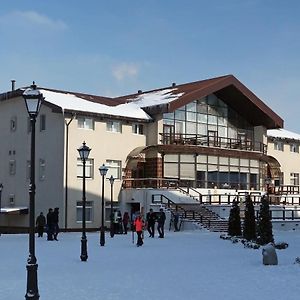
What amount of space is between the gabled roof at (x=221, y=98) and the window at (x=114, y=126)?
2.71 m

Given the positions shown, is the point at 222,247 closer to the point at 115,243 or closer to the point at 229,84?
the point at 115,243

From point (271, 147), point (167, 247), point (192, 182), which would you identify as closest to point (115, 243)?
point (167, 247)

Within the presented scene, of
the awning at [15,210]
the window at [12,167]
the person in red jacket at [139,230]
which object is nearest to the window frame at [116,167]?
the awning at [15,210]

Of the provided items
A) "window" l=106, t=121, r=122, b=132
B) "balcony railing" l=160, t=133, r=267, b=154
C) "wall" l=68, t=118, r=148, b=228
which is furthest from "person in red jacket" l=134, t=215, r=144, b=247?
"balcony railing" l=160, t=133, r=267, b=154

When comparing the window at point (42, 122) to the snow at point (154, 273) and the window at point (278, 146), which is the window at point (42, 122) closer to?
the snow at point (154, 273)

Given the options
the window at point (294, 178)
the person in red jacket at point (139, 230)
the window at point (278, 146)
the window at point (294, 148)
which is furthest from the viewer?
the window at point (294, 148)

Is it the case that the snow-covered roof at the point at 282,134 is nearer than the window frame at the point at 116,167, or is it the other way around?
the window frame at the point at 116,167

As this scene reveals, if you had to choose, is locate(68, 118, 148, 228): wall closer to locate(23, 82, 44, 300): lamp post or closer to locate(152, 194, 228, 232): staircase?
locate(152, 194, 228, 232): staircase

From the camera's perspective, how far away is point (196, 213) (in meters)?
40.4

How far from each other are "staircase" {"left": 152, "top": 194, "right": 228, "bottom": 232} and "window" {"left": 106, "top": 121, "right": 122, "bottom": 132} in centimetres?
569

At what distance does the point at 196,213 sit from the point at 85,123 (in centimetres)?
969

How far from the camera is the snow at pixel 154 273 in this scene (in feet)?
42.7

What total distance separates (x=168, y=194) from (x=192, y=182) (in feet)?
15.1

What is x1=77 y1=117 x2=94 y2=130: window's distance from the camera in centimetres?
4315
